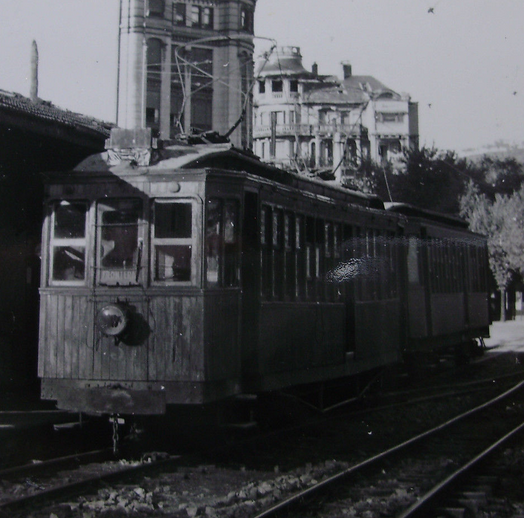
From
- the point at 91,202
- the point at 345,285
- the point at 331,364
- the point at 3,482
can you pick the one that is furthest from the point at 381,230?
the point at 3,482

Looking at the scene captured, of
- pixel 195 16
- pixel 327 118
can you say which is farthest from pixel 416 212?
pixel 327 118

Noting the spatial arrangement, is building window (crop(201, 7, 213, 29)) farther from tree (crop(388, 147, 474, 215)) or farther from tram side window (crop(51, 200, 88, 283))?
tram side window (crop(51, 200, 88, 283))

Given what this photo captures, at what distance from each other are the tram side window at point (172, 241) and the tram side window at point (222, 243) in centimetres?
18

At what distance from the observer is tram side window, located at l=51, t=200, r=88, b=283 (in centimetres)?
932

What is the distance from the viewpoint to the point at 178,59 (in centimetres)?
4859

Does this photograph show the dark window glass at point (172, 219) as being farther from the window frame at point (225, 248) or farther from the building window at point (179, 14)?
the building window at point (179, 14)

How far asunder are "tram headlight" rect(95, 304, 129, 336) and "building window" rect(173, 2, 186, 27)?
1675 inches

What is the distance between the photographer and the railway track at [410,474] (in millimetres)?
7328

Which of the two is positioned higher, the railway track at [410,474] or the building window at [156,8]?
the building window at [156,8]

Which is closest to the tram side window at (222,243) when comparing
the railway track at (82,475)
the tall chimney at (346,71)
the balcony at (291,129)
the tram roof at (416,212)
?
the railway track at (82,475)

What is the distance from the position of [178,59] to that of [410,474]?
137 ft

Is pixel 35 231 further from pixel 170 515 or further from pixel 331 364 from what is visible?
pixel 170 515

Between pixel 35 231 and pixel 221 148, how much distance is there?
16.0ft

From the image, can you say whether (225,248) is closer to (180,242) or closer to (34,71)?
(180,242)
